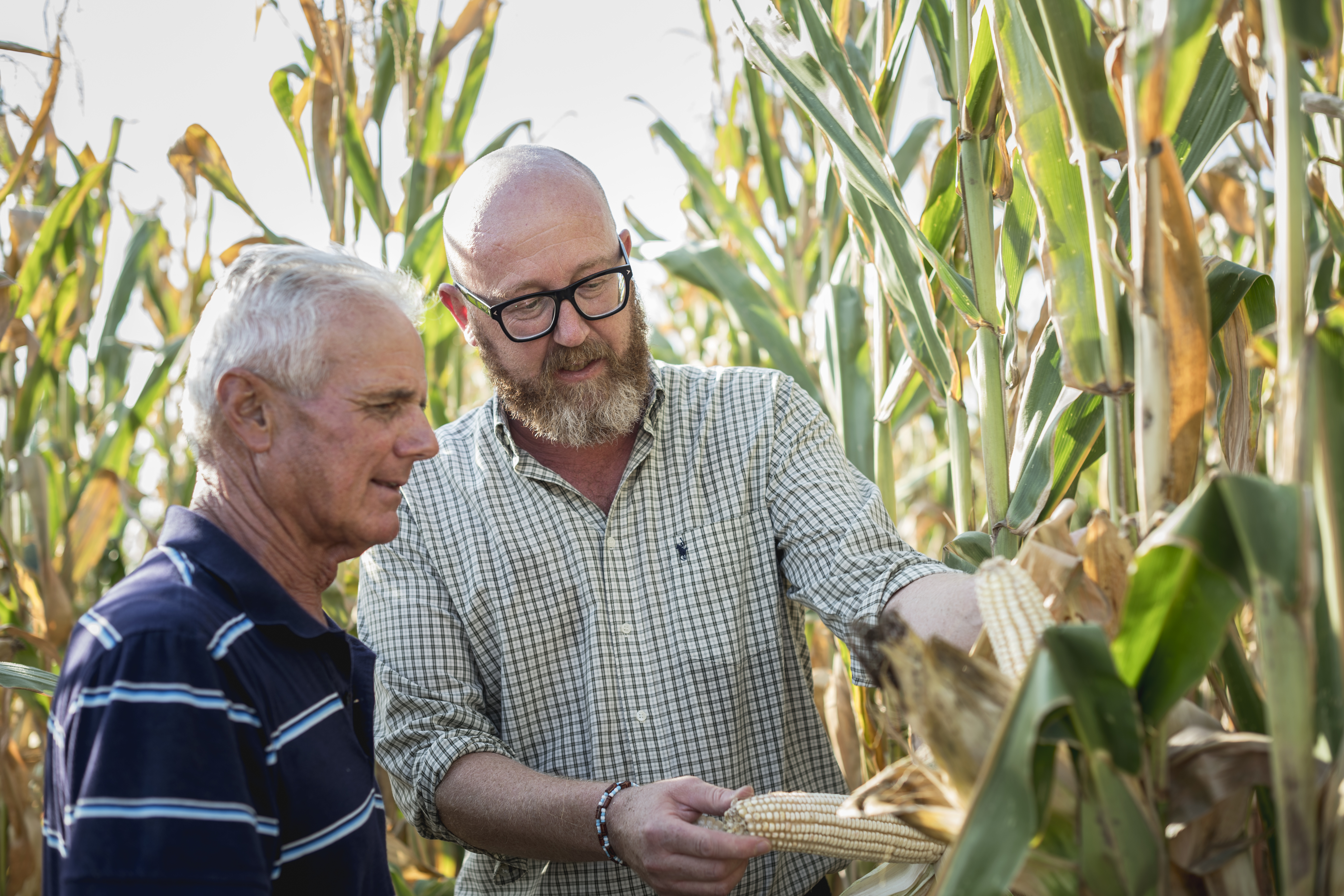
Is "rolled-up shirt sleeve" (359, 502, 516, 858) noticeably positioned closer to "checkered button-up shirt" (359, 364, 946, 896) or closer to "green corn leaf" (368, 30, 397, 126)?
"checkered button-up shirt" (359, 364, 946, 896)

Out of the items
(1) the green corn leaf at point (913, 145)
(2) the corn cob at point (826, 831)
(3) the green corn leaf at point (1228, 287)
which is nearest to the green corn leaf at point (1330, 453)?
(3) the green corn leaf at point (1228, 287)

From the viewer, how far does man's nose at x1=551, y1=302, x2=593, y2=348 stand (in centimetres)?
164

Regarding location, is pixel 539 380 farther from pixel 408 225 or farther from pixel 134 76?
pixel 134 76

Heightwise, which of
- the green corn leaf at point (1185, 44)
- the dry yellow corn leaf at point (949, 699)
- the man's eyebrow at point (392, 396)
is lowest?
the dry yellow corn leaf at point (949, 699)

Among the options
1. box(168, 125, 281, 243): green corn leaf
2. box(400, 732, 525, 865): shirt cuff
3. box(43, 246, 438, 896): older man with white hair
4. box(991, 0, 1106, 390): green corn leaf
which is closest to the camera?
box(43, 246, 438, 896): older man with white hair

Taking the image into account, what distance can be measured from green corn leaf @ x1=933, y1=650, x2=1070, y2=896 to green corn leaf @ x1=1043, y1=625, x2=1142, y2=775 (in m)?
0.01

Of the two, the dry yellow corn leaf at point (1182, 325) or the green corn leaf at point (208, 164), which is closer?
the dry yellow corn leaf at point (1182, 325)

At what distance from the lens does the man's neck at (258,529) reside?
114 cm

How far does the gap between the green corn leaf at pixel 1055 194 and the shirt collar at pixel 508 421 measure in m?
0.82

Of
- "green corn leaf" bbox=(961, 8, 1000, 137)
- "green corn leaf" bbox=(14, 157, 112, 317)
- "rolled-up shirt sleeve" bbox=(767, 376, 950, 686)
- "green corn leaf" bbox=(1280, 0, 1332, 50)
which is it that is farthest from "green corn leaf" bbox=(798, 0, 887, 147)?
"green corn leaf" bbox=(14, 157, 112, 317)

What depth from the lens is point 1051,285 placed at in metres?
1.02

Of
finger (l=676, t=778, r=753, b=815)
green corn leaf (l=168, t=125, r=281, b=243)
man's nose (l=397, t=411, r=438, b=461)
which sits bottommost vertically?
finger (l=676, t=778, r=753, b=815)

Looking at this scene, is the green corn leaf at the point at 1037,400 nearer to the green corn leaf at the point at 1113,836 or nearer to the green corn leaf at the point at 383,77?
the green corn leaf at the point at 1113,836

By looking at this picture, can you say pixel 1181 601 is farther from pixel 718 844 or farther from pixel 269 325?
pixel 269 325
